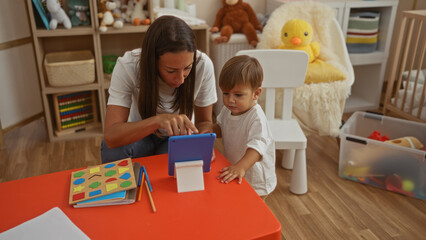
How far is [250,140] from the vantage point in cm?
124

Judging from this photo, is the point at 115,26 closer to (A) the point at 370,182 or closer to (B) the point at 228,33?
(B) the point at 228,33

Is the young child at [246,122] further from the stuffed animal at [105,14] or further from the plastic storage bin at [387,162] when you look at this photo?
the stuffed animal at [105,14]

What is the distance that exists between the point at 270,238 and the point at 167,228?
235mm

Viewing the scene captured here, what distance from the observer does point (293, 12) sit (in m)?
2.56

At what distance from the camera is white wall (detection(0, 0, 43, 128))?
2.32 m

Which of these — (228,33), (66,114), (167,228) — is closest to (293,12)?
(228,33)

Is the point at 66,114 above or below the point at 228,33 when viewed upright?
below

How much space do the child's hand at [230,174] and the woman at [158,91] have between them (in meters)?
0.15

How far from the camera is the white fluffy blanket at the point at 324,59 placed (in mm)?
2281

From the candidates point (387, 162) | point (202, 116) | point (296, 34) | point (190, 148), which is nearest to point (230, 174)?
point (190, 148)

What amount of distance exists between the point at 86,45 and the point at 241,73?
1.87 metres

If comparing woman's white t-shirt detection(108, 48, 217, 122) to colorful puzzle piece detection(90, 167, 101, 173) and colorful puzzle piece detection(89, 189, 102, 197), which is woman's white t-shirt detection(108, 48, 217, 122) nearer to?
colorful puzzle piece detection(90, 167, 101, 173)

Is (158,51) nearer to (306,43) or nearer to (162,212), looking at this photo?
(162,212)

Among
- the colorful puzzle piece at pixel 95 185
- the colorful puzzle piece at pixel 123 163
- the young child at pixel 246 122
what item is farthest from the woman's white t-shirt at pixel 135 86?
the colorful puzzle piece at pixel 95 185
